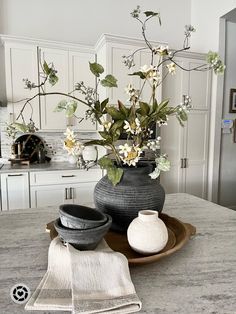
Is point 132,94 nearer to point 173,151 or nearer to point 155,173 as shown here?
point 155,173

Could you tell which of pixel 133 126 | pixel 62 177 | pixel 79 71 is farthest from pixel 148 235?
pixel 79 71

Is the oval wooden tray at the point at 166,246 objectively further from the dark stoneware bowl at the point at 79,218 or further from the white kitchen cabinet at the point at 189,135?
the white kitchen cabinet at the point at 189,135

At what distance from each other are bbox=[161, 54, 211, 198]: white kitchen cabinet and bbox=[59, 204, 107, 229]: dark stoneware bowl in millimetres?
2407

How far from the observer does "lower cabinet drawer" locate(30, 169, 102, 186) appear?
275 centimetres

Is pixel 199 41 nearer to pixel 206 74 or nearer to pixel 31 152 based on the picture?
pixel 206 74

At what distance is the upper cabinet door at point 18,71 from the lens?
278 centimetres

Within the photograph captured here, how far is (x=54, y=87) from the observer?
298cm

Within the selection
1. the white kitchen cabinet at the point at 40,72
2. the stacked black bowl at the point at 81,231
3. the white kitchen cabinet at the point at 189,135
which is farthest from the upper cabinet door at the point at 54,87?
the stacked black bowl at the point at 81,231

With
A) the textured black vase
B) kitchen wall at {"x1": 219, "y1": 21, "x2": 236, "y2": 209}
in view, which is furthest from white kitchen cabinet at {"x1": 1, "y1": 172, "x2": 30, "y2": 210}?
kitchen wall at {"x1": 219, "y1": 21, "x2": 236, "y2": 209}

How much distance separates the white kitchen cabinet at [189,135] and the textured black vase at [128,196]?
2257mm

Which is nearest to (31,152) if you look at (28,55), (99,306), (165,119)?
(28,55)

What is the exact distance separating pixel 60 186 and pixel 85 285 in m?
2.30

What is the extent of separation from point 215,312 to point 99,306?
29 cm

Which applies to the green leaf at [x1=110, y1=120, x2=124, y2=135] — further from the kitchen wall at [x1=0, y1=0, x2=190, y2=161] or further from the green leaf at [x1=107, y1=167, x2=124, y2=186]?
the kitchen wall at [x1=0, y1=0, x2=190, y2=161]
